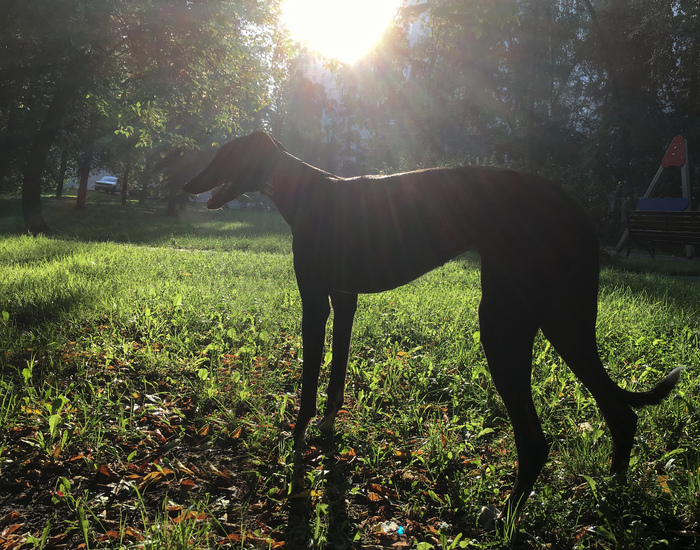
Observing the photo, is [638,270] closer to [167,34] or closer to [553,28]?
[167,34]

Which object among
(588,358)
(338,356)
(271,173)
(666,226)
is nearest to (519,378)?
(588,358)

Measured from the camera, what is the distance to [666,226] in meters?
11.5

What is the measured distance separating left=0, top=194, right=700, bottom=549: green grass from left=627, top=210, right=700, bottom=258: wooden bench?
7.46 meters

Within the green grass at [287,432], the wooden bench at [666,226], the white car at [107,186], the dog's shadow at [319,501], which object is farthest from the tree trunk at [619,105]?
the white car at [107,186]

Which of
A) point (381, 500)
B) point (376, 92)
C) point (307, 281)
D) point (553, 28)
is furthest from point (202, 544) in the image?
point (376, 92)

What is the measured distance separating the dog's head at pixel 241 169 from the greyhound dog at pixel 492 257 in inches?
6.7

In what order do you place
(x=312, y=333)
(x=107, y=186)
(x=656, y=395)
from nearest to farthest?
(x=656, y=395)
(x=312, y=333)
(x=107, y=186)

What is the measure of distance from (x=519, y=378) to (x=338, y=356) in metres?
1.29

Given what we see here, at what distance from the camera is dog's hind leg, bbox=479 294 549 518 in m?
2.04

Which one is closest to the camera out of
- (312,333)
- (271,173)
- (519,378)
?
(519,378)

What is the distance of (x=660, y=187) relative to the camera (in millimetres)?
19359

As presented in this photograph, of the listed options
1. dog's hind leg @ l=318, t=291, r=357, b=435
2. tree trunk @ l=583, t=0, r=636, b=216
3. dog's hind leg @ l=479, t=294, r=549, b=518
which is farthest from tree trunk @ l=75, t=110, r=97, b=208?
tree trunk @ l=583, t=0, r=636, b=216

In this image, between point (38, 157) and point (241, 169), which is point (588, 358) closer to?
point (241, 169)

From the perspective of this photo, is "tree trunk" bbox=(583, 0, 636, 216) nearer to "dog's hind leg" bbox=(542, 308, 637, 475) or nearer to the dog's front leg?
"dog's hind leg" bbox=(542, 308, 637, 475)
